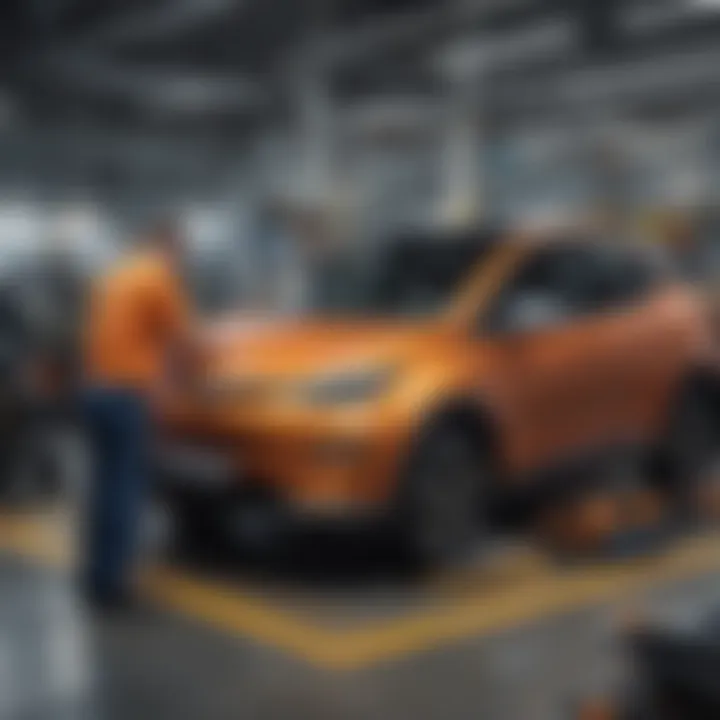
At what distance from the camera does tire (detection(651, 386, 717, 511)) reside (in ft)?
16.6

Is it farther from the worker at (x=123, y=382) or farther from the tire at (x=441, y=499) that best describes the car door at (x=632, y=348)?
the worker at (x=123, y=382)

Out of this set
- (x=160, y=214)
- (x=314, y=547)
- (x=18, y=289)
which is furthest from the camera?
(x=314, y=547)

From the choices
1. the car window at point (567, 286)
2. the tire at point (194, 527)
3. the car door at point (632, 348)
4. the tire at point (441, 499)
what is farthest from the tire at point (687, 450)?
the tire at point (194, 527)

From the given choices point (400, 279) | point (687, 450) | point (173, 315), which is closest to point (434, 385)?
point (400, 279)

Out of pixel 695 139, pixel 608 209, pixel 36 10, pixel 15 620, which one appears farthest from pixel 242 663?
pixel 36 10

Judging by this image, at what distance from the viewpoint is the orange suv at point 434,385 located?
450cm

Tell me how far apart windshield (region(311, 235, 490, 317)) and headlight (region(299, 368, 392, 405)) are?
9.0 inches

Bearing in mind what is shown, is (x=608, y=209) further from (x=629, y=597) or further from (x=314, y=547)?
(x=314, y=547)

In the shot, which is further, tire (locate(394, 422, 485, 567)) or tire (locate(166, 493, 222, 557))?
tire (locate(166, 493, 222, 557))

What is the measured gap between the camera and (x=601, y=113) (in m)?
3.75

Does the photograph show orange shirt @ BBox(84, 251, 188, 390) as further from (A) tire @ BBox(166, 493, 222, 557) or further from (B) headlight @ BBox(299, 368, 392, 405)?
(A) tire @ BBox(166, 493, 222, 557)

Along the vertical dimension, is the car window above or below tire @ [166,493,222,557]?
above

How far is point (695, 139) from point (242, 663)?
1882mm

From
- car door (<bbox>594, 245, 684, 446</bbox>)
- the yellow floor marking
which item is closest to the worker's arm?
the yellow floor marking
